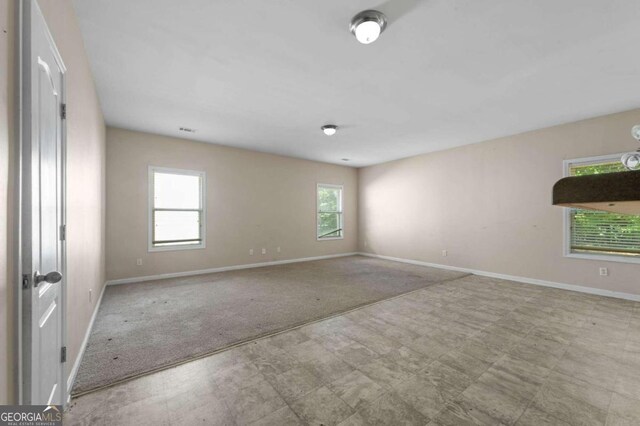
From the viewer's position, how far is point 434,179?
5781 millimetres

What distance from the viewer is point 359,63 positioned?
249 cm

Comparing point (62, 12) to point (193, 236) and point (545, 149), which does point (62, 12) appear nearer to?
point (193, 236)

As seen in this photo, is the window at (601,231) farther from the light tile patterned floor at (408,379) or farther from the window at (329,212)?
the window at (329,212)

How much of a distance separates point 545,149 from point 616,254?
1781 mm

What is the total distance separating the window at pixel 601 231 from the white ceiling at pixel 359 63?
0.75 metres

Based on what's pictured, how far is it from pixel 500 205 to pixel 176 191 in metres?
6.05

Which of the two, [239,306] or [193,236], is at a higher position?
[193,236]

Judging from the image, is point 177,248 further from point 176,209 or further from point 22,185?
point 22,185

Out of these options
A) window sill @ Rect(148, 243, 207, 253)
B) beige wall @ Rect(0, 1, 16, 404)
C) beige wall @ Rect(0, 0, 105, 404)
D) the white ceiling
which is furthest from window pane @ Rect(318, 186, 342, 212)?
beige wall @ Rect(0, 1, 16, 404)

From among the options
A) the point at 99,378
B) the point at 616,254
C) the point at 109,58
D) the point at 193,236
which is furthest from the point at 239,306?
the point at 616,254

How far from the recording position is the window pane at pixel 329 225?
7.02 metres

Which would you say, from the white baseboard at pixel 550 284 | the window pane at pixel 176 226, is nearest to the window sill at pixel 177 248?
the window pane at pixel 176 226

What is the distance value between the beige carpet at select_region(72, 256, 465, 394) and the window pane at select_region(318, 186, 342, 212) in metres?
2.12

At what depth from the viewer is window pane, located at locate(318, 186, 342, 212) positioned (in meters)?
7.03
